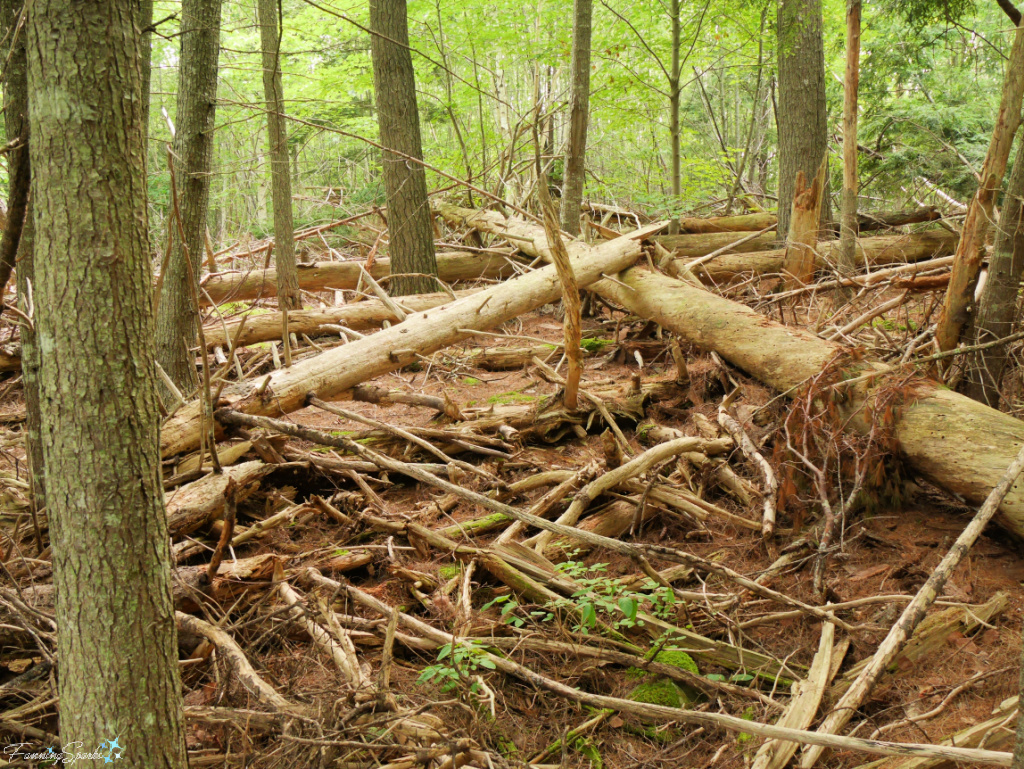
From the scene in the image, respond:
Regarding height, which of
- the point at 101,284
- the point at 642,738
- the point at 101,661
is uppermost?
the point at 101,284

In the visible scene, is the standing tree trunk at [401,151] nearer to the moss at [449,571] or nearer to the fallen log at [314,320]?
the fallen log at [314,320]

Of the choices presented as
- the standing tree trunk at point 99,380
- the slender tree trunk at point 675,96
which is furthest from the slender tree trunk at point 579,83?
the standing tree trunk at point 99,380

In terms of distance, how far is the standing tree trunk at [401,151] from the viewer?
7.99 m

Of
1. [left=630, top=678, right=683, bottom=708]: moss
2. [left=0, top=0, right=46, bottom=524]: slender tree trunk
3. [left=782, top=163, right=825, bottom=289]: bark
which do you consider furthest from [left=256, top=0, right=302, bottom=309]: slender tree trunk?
[left=630, top=678, right=683, bottom=708]: moss

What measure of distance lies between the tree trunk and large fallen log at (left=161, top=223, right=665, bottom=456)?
350 cm

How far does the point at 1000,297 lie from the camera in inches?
174

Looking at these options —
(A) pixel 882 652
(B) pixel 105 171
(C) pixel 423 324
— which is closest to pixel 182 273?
(C) pixel 423 324

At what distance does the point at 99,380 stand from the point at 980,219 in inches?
199

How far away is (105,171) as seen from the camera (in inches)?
71.3

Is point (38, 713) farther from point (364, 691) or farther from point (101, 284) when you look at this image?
point (101, 284)

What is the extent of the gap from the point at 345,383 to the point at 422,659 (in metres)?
2.86

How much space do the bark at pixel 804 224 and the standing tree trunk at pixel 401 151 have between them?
4.18 m

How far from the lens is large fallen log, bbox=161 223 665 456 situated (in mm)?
4879

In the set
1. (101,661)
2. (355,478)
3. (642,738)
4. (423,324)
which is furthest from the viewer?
(423,324)
